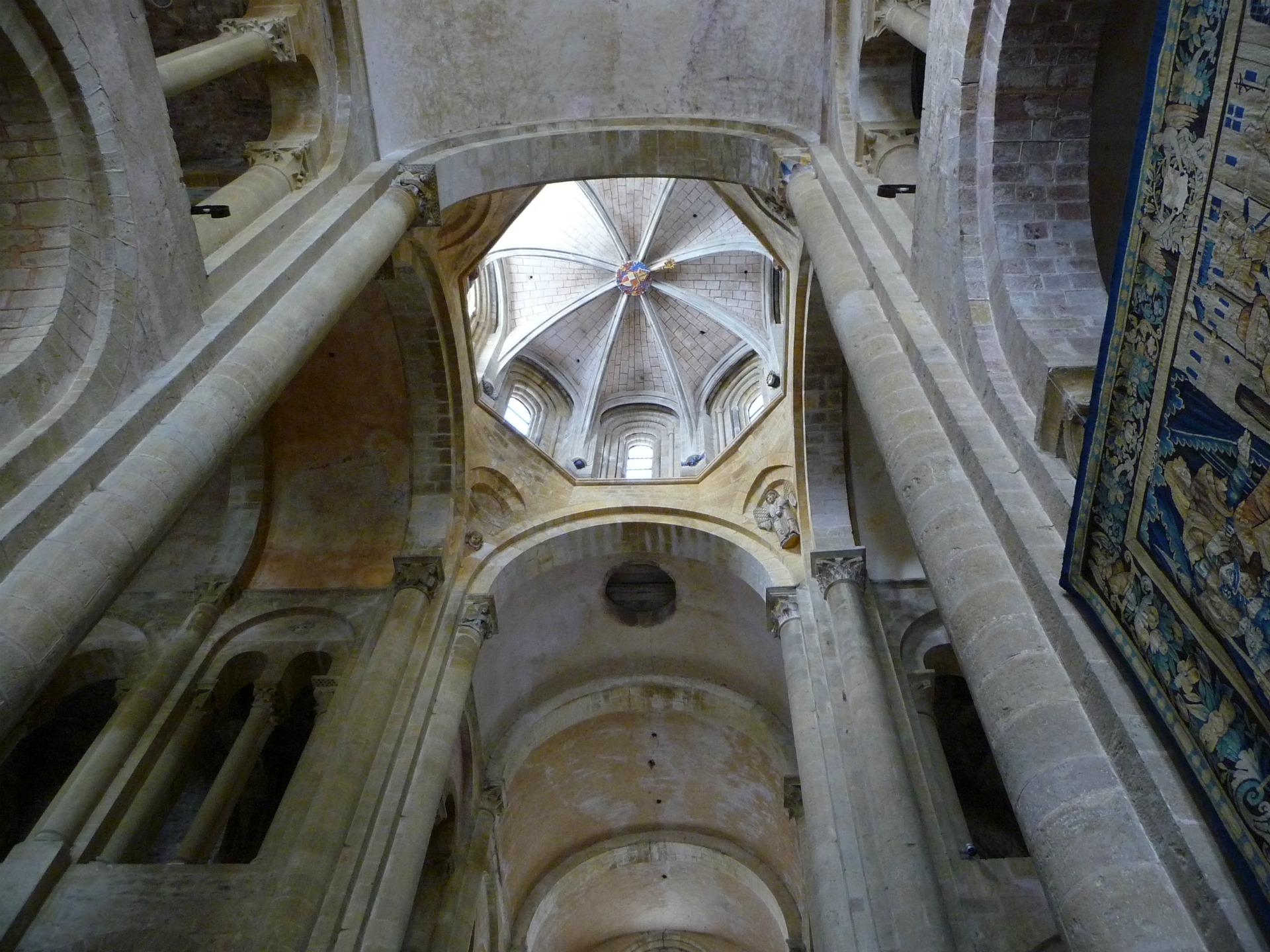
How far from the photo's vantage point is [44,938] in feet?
23.6

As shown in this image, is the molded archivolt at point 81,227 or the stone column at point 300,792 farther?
the stone column at point 300,792

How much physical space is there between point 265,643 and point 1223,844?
31.1ft

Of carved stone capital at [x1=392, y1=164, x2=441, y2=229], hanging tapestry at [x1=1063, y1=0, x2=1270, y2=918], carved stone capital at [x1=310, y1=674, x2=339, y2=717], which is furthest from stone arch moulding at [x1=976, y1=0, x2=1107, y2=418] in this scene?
carved stone capital at [x1=310, y1=674, x2=339, y2=717]

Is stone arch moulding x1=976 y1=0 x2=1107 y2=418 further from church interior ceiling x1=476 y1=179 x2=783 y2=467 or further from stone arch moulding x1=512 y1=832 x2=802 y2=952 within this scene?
church interior ceiling x1=476 y1=179 x2=783 y2=467

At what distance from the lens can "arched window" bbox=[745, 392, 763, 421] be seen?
17938 mm

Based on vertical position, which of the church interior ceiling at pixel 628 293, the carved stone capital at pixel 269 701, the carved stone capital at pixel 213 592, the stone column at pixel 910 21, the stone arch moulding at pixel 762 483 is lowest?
the carved stone capital at pixel 269 701

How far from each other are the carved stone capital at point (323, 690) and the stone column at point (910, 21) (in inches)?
313

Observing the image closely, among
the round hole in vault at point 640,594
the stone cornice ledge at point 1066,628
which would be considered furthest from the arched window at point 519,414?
the stone cornice ledge at point 1066,628

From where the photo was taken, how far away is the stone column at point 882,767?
6.95 metres

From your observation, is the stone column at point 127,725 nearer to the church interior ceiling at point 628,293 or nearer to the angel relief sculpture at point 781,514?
the angel relief sculpture at point 781,514

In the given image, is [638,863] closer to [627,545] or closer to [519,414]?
[627,545]

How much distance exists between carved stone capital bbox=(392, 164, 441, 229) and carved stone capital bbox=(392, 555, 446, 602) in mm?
3761

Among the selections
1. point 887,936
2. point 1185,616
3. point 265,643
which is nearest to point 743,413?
point 265,643

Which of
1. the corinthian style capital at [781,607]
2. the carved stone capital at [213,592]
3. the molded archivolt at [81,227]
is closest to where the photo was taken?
the molded archivolt at [81,227]
